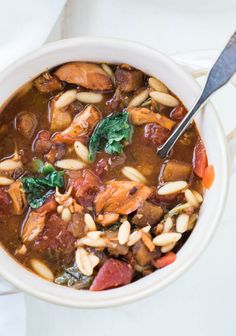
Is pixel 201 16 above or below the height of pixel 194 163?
above

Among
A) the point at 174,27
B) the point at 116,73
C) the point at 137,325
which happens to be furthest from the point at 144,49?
the point at 137,325

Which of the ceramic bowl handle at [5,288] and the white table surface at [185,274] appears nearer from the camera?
the ceramic bowl handle at [5,288]

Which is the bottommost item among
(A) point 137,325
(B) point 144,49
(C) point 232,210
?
(A) point 137,325

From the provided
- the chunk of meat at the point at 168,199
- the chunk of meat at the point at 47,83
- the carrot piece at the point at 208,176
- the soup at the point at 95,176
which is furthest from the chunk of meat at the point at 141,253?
the chunk of meat at the point at 47,83

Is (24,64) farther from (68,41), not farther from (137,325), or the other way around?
(137,325)

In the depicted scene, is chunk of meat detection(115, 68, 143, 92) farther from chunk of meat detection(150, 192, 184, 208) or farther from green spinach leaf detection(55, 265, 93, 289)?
green spinach leaf detection(55, 265, 93, 289)

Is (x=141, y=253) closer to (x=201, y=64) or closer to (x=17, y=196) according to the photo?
(x=17, y=196)

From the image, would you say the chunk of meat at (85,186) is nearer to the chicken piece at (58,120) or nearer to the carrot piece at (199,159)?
the chicken piece at (58,120)
